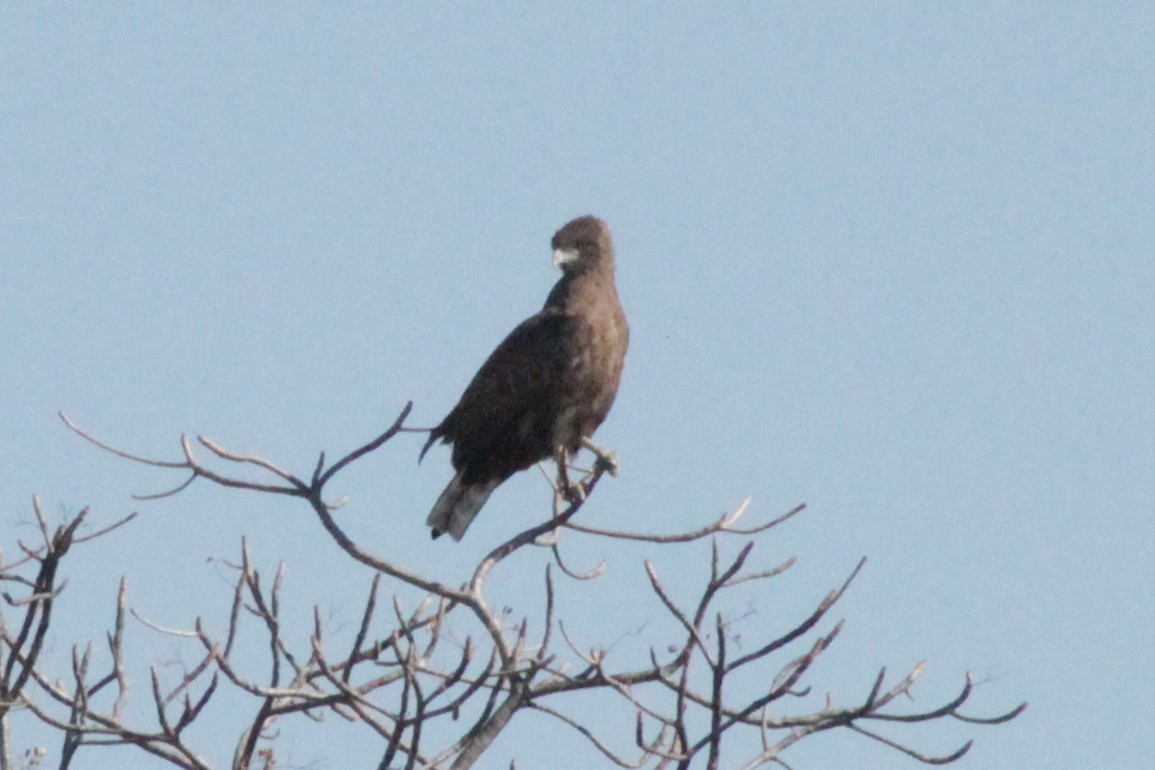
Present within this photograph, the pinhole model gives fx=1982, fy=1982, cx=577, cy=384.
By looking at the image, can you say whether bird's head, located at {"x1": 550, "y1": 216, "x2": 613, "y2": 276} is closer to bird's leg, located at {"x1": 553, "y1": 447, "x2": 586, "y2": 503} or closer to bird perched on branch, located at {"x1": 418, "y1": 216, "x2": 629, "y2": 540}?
bird perched on branch, located at {"x1": 418, "y1": 216, "x2": 629, "y2": 540}

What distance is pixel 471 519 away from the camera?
721 cm

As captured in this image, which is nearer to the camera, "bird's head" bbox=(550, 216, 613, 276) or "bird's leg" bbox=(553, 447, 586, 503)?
"bird's leg" bbox=(553, 447, 586, 503)

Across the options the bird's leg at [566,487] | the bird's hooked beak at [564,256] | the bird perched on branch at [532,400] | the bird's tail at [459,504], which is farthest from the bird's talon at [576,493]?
the bird's hooked beak at [564,256]

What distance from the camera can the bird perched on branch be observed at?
7.04 m

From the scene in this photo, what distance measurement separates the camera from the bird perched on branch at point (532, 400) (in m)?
7.04

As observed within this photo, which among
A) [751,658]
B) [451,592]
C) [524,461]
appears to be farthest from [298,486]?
[524,461]

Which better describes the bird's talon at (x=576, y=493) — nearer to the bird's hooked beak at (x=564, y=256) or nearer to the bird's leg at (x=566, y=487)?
the bird's leg at (x=566, y=487)

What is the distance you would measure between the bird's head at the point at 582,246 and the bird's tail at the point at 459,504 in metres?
0.90

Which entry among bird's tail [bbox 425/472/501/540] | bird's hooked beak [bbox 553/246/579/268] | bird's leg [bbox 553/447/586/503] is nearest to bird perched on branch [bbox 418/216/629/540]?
bird's tail [bbox 425/472/501/540]

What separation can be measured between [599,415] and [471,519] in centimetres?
61

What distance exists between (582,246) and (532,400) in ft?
2.66

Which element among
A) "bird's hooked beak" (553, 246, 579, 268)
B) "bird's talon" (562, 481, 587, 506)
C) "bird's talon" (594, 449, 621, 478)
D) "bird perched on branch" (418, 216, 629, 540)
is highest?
"bird's hooked beak" (553, 246, 579, 268)

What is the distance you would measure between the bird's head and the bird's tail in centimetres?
90

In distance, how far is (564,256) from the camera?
754 centimetres
